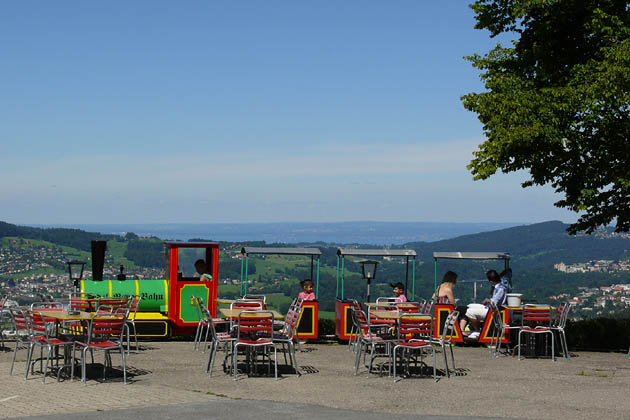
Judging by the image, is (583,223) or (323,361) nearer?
(323,361)

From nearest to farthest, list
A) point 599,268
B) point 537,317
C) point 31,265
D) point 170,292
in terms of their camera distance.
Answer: point 537,317 < point 170,292 < point 599,268 < point 31,265

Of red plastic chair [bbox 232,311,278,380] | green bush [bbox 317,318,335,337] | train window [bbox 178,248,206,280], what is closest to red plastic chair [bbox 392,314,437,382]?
red plastic chair [bbox 232,311,278,380]

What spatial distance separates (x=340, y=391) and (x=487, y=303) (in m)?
7.52

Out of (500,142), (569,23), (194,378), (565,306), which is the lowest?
(194,378)

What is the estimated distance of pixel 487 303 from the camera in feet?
59.9

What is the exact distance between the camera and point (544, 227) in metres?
128

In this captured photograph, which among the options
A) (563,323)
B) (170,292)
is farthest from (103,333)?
(563,323)

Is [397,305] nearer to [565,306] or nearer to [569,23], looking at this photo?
[565,306]

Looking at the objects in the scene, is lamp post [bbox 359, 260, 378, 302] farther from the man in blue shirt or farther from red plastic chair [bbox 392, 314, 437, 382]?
red plastic chair [bbox 392, 314, 437, 382]

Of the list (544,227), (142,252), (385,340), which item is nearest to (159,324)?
(385,340)

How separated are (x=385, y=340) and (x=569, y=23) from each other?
381 inches

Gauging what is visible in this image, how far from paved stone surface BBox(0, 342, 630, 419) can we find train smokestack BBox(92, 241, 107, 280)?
454cm

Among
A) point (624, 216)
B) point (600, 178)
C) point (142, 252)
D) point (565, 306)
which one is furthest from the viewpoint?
point (142, 252)

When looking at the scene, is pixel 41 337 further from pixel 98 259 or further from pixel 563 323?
pixel 563 323
